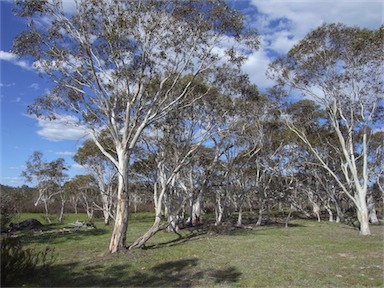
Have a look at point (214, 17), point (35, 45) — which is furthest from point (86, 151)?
point (214, 17)

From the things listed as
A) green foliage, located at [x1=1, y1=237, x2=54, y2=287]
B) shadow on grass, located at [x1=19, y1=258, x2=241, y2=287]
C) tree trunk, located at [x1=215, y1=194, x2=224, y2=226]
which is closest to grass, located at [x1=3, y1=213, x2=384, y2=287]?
shadow on grass, located at [x1=19, y1=258, x2=241, y2=287]

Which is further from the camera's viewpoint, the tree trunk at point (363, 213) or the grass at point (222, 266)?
the tree trunk at point (363, 213)

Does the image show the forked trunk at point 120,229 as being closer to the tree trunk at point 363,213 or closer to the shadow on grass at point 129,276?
the shadow on grass at point 129,276

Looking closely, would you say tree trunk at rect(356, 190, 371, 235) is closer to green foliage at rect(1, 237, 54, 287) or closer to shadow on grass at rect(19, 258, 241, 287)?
shadow on grass at rect(19, 258, 241, 287)

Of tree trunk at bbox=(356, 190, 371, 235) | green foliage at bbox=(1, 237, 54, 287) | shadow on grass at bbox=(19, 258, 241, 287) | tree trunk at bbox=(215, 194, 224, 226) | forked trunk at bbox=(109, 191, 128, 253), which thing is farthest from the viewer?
tree trunk at bbox=(215, 194, 224, 226)

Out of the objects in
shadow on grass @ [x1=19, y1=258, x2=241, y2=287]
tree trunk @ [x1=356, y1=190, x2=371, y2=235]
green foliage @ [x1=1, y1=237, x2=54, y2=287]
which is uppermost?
tree trunk @ [x1=356, y1=190, x2=371, y2=235]

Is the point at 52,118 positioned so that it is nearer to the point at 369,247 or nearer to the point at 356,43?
the point at 369,247

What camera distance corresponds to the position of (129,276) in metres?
8.27

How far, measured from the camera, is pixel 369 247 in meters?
12.3

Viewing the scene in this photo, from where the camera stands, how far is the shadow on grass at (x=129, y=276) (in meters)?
7.59

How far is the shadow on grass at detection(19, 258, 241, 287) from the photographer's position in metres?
7.59

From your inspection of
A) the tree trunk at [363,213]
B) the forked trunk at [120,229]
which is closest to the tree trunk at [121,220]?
the forked trunk at [120,229]

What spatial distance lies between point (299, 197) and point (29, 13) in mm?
35173

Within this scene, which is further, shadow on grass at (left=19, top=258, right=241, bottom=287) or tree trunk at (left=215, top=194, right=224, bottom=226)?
tree trunk at (left=215, top=194, right=224, bottom=226)
